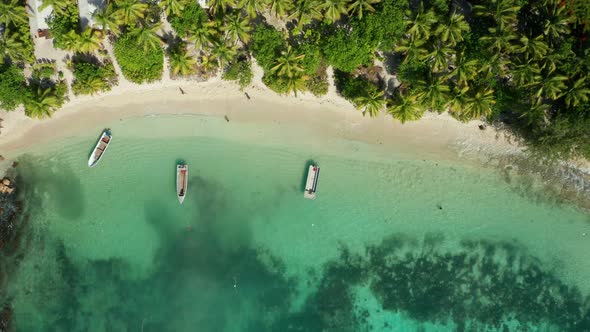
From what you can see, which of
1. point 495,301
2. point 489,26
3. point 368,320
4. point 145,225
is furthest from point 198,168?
point 495,301

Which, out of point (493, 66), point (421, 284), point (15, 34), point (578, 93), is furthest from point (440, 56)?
point (15, 34)

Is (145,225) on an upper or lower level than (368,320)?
upper

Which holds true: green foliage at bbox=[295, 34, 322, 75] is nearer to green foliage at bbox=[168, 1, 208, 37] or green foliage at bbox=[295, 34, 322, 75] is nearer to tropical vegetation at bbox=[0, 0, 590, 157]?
tropical vegetation at bbox=[0, 0, 590, 157]

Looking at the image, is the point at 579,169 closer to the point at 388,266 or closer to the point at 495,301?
the point at 495,301

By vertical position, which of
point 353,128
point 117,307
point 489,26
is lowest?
point 117,307

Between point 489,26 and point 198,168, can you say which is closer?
point 489,26
